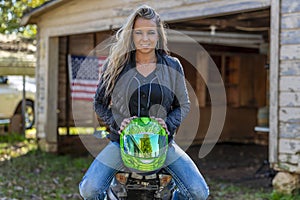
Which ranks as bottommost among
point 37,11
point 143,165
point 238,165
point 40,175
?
point 238,165

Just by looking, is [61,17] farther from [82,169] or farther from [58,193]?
[58,193]

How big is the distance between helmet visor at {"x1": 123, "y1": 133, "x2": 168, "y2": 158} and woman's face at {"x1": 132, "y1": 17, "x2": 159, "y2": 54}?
0.58 metres

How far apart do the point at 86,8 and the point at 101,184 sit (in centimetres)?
622

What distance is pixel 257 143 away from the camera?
12.9 m

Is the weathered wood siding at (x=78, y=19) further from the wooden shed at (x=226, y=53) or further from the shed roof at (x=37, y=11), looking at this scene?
the shed roof at (x=37, y=11)

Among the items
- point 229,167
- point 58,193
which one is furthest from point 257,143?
point 58,193

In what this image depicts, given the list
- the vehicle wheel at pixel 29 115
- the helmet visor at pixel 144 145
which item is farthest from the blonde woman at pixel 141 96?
the vehicle wheel at pixel 29 115

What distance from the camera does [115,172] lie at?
3016 millimetres

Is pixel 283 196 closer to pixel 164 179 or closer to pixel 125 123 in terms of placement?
pixel 164 179

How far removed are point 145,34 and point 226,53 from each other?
9471 millimetres

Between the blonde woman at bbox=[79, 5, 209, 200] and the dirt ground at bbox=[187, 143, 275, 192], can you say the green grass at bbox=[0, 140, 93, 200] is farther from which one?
the blonde woman at bbox=[79, 5, 209, 200]

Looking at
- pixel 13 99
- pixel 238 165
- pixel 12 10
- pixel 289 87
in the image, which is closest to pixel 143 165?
pixel 289 87

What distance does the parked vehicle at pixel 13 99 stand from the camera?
1364cm

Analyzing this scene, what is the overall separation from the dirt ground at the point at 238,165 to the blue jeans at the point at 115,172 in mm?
4221
